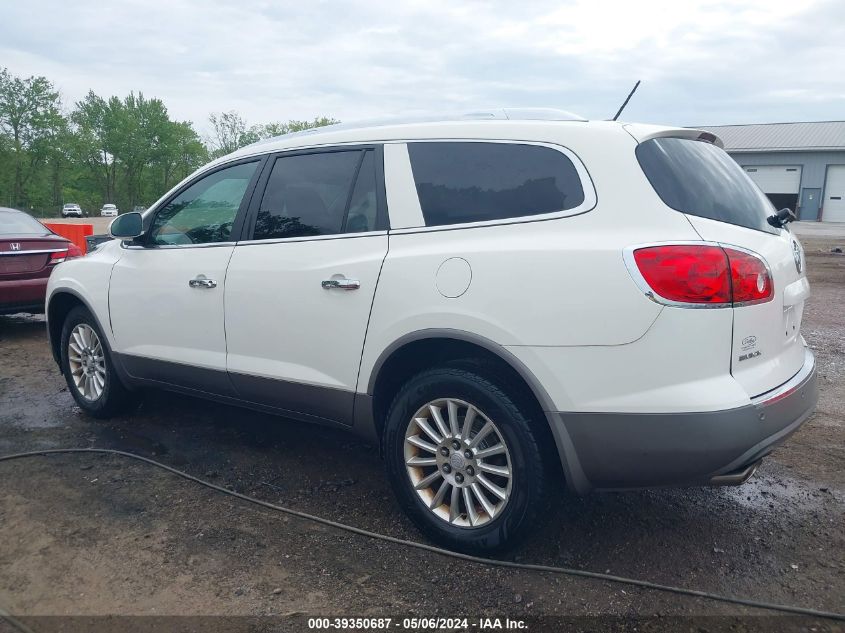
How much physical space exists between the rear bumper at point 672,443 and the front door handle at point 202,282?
215cm

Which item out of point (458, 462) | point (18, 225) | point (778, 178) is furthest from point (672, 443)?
point (778, 178)

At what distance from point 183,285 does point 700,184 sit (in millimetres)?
2851

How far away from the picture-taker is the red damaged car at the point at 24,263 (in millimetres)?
7754

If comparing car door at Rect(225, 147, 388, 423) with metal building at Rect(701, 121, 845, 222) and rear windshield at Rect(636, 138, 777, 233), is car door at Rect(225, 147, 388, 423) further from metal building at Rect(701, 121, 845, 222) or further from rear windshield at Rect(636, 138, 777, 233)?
metal building at Rect(701, 121, 845, 222)

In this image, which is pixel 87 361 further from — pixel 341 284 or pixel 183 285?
pixel 341 284

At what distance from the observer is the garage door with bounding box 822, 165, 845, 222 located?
149ft

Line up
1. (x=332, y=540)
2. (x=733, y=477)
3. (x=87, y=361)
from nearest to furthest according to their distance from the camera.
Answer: (x=733, y=477), (x=332, y=540), (x=87, y=361)

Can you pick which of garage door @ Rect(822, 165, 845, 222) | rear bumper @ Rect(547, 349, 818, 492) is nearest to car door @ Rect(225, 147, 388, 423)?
rear bumper @ Rect(547, 349, 818, 492)

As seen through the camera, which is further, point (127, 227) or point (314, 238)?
point (127, 227)

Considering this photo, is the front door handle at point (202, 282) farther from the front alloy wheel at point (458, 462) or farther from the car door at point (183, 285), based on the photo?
the front alloy wheel at point (458, 462)

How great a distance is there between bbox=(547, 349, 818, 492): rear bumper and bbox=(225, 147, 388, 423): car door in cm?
114

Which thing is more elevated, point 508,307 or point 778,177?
point 778,177

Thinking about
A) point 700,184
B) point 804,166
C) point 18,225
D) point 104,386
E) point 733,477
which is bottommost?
point 104,386

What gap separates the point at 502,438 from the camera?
2.92 m
